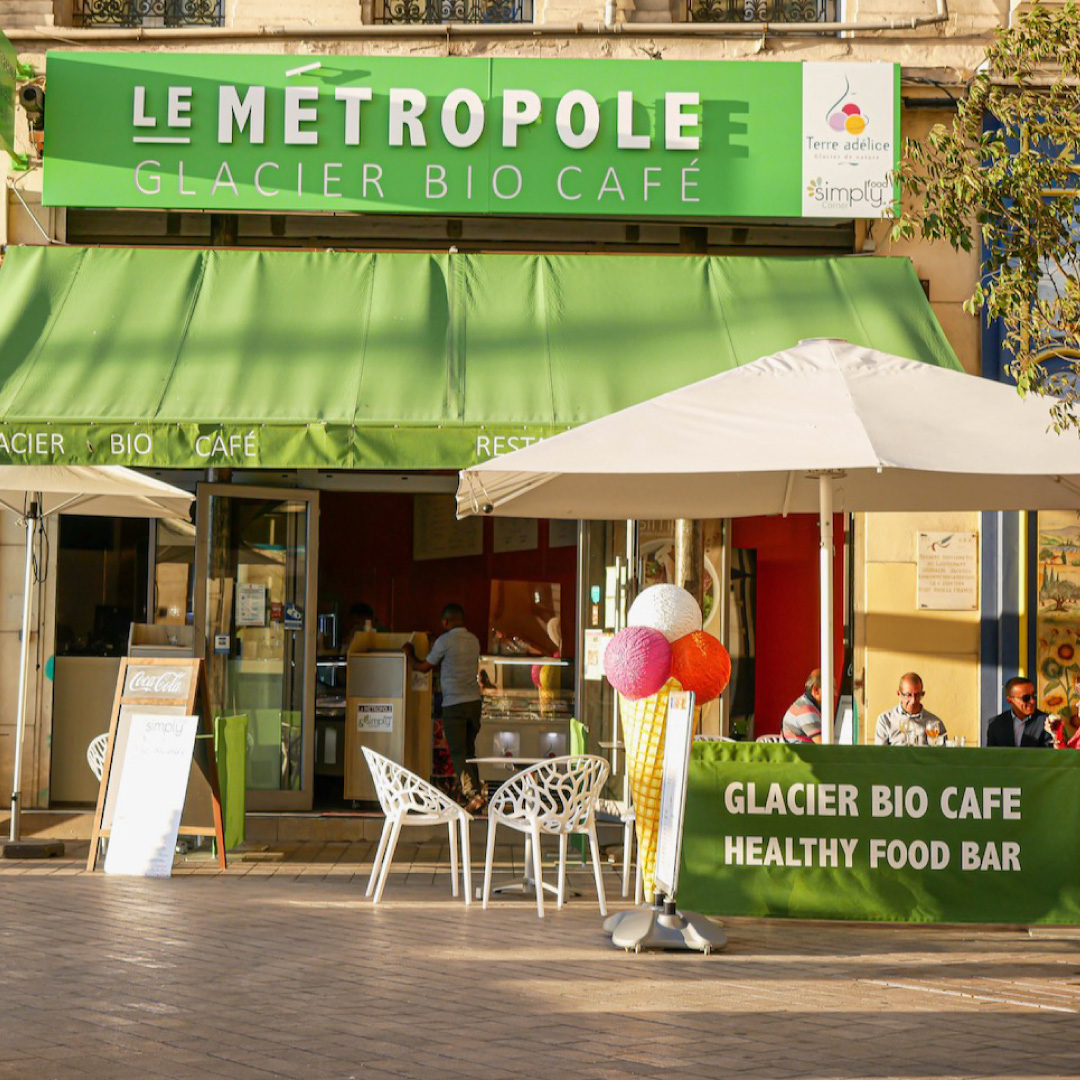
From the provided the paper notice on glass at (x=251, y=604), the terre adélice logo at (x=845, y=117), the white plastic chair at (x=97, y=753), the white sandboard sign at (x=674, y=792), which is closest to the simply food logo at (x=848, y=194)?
the terre adélice logo at (x=845, y=117)

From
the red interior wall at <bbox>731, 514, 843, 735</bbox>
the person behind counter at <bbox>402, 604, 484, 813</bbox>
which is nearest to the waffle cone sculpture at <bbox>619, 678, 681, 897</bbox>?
the person behind counter at <bbox>402, 604, 484, 813</bbox>

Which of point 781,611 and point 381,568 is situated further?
point 381,568

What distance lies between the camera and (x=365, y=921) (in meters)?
8.92

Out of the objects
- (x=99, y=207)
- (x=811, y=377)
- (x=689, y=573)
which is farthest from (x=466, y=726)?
(x=811, y=377)

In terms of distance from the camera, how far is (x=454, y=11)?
13.2 metres

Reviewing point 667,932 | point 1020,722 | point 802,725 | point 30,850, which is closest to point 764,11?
point 802,725

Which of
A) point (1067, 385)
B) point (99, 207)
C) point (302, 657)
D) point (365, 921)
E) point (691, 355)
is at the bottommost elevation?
point (365, 921)

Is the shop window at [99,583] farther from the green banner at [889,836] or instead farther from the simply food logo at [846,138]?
the green banner at [889,836]

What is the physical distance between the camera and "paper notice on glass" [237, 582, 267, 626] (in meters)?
13.0

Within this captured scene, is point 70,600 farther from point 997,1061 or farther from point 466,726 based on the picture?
point 997,1061

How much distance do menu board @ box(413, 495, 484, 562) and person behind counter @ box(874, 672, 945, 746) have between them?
7.67 m

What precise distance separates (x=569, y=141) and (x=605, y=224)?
0.75m

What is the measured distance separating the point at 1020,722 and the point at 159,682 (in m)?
5.79

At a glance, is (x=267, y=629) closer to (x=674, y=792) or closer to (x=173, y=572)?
(x=173, y=572)
